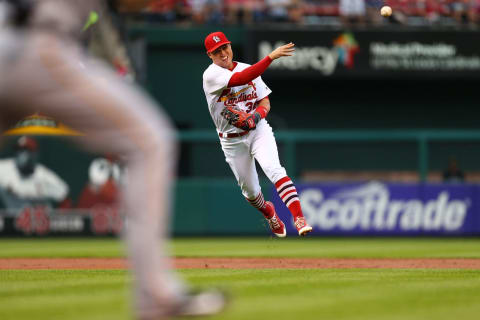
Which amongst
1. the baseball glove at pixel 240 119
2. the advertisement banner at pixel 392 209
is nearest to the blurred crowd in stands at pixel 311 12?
the advertisement banner at pixel 392 209

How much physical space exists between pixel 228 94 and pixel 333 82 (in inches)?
464

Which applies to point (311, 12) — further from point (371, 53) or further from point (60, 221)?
point (60, 221)

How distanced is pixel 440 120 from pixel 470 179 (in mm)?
3332

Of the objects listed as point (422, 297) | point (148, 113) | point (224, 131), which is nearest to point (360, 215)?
point (224, 131)

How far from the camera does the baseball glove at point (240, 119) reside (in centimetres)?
812

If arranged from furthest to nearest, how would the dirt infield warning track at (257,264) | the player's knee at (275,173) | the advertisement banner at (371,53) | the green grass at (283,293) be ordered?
the advertisement banner at (371,53) < the player's knee at (275,173) < the dirt infield warning track at (257,264) < the green grass at (283,293)

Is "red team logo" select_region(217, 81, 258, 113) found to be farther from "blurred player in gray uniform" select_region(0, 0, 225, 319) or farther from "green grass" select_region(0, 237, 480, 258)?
"blurred player in gray uniform" select_region(0, 0, 225, 319)

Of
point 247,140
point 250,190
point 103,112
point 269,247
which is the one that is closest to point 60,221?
point 269,247

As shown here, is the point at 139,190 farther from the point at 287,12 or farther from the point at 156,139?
the point at 287,12

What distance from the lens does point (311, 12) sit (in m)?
18.8

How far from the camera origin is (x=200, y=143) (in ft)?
63.4

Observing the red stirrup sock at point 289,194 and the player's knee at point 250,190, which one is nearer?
the red stirrup sock at point 289,194

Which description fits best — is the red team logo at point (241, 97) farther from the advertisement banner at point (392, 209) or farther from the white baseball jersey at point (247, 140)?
the advertisement banner at point (392, 209)

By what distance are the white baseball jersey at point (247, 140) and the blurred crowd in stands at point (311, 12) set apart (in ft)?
33.6
